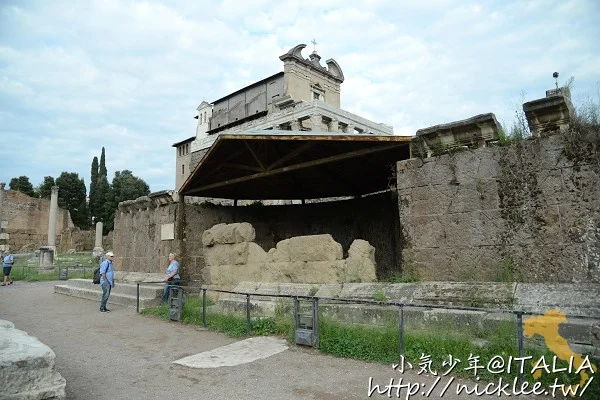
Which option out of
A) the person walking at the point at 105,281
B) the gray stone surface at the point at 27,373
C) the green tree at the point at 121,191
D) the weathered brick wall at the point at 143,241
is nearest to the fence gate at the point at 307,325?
the gray stone surface at the point at 27,373

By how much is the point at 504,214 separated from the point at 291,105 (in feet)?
88.7

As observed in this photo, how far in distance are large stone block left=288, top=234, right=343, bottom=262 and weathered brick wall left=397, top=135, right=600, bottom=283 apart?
4.66ft

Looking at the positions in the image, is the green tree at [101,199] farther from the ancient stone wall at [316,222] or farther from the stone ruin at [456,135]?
the stone ruin at [456,135]

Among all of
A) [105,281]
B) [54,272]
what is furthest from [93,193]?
[105,281]

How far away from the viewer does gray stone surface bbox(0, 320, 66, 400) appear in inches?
128

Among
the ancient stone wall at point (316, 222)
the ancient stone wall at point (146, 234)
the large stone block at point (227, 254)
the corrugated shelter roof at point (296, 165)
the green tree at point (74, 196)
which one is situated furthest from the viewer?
the green tree at point (74, 196)

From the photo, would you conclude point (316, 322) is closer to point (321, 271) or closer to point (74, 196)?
point (321, 271)

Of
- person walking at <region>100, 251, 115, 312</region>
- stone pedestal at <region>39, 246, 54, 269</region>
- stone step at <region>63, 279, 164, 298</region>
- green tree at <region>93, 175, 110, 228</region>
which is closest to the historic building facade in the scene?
stone pedestal at <region>39, 246, 54, 269</region>

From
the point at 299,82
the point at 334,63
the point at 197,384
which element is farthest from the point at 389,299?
the point at 334,63

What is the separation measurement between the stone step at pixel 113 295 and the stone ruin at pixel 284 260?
Result: 147 cm

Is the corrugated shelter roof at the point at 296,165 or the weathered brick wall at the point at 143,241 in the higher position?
the corrugated shelter roof at the point at 296,165

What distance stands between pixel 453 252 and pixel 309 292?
8.96 feet

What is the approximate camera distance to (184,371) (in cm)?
529

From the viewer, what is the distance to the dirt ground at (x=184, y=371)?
4.42 metres
